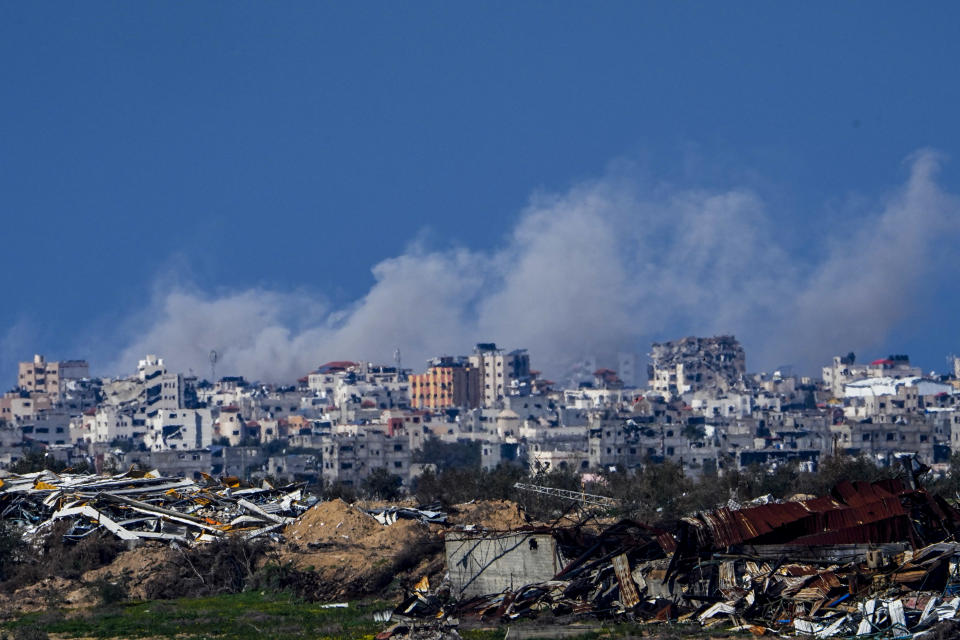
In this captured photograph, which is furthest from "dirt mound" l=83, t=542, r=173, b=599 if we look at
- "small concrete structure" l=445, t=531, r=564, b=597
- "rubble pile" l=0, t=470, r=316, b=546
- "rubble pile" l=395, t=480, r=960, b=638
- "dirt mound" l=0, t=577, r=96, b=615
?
"rubble pile" l=395, t=480, r=960, b=638

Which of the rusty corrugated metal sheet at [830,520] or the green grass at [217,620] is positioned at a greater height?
the rusty corrugated metal sheet at [830,520]

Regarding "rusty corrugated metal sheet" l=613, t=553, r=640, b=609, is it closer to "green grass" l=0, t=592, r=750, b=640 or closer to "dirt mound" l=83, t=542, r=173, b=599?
"green grass" l=0, t=592, r=750, b=640

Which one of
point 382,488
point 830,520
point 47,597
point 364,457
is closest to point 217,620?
point 47,597

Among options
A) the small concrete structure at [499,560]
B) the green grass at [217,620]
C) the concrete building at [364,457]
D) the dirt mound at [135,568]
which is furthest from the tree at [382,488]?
the concrete building at [364,457]

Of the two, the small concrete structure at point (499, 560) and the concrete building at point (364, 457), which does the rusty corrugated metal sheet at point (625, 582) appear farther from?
the concrete building at point (364, 457)

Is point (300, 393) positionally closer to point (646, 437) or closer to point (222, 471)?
point (222, 471)

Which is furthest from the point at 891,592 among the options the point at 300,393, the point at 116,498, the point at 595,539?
the point at 300,393
